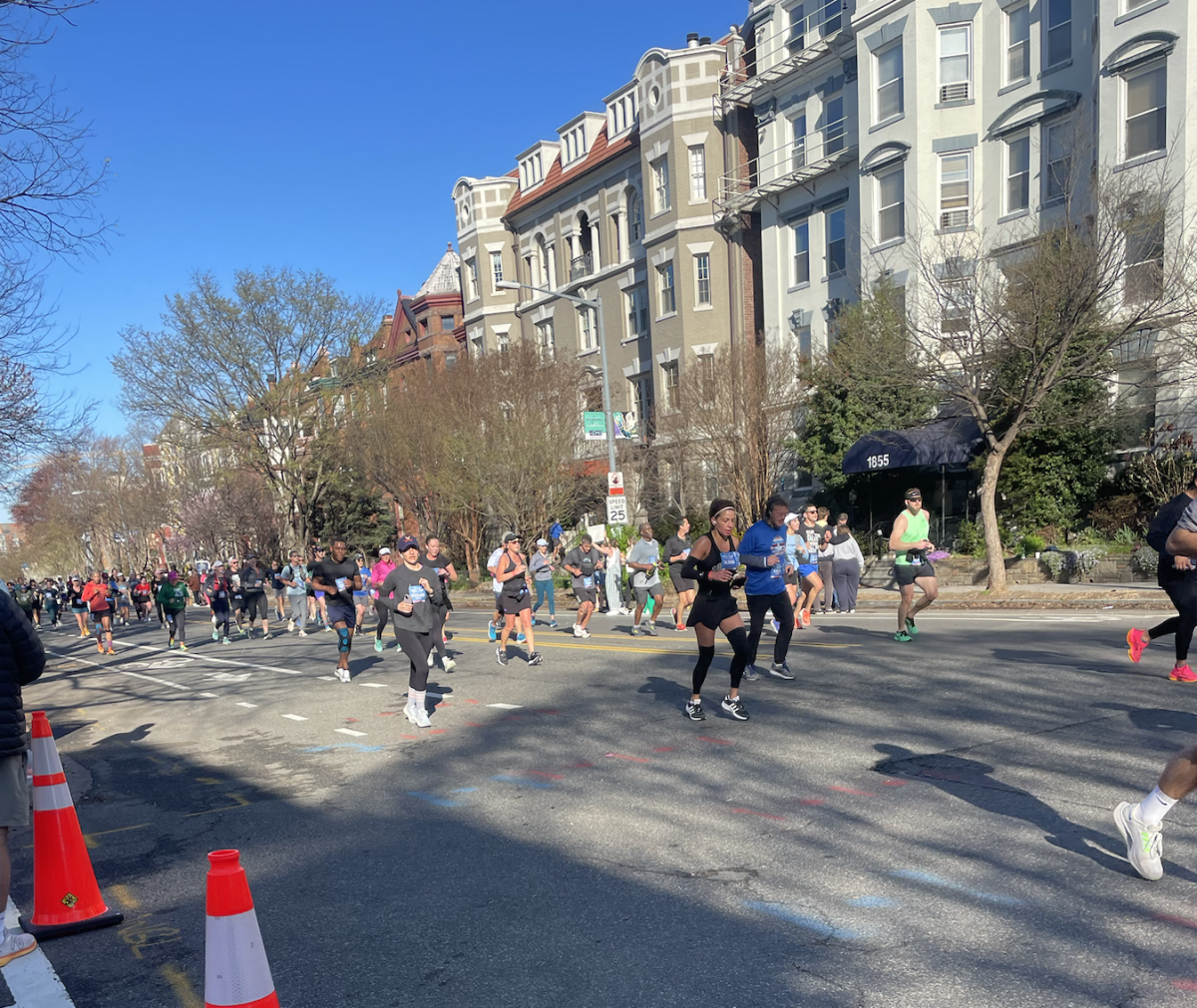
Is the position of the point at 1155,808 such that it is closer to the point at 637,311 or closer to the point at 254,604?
the point at 254,604

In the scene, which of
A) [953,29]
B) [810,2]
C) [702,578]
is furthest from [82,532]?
[702,578]

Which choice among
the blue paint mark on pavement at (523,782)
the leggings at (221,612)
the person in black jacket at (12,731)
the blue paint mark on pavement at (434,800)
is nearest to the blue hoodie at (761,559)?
the blue paint mark on pavement at (523,782)

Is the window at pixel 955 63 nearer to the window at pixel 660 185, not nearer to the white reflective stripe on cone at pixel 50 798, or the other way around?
the window at pixel 660 185

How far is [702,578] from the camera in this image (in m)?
8.67

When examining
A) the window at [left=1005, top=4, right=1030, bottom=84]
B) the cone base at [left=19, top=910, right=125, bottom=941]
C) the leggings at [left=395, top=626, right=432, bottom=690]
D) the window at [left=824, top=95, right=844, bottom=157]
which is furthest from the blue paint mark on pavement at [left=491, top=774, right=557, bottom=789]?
the window at [left=824, top=95, right=844, bottom=157]

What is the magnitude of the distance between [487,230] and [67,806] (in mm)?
42056

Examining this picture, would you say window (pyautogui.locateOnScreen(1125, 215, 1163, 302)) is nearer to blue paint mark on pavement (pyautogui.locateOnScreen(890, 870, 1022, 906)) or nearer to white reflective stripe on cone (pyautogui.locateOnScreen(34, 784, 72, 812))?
blue paint mark on pavement (pyautogui.locateOnScreen(890, 870, 1022, 906))

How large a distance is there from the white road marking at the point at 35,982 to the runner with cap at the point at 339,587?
9.06m

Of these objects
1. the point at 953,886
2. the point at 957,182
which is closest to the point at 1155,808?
the point at 953,886

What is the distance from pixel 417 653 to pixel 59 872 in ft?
16.8

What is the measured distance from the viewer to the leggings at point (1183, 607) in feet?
27.1

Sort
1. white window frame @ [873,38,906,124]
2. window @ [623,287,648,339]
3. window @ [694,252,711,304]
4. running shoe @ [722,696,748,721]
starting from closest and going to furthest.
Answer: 1. running shoe @ [722,696,748,721]
2. white window frame @ [873,38,906,124]
3. window @ [694,252,711,304]
4. window @ [623,287,648,339]

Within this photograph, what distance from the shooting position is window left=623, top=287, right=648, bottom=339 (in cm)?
3591

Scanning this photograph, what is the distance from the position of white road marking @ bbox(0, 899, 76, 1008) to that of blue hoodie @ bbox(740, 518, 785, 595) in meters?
6.69
